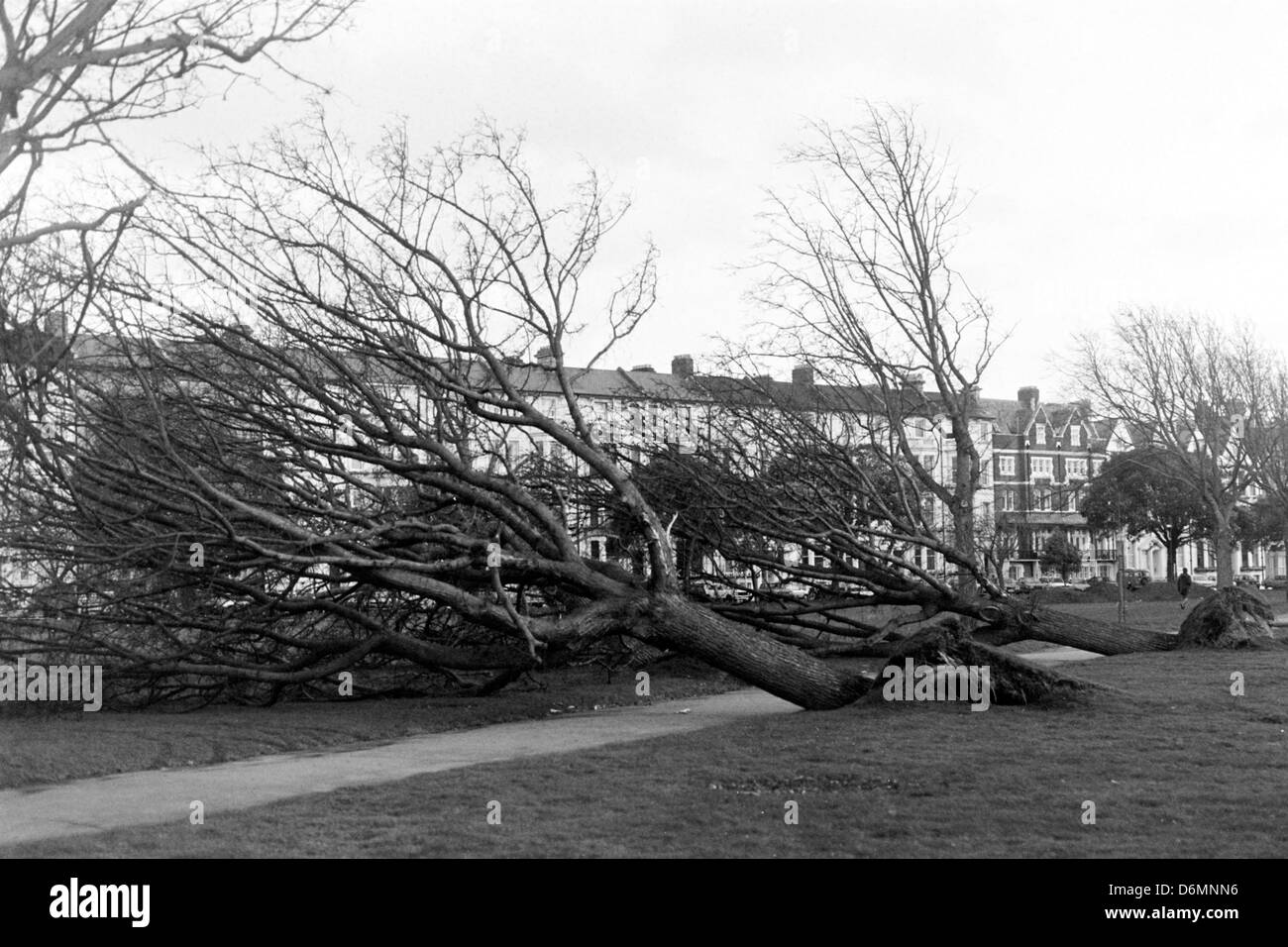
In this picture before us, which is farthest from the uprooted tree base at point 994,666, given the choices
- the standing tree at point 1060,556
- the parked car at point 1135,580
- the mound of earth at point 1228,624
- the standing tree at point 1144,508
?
the standing tree at point 1060,556

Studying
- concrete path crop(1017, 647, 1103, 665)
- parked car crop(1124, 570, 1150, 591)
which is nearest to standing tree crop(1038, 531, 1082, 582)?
parked car crop(1124, 570, 1150, 591)

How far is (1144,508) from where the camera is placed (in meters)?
72.7

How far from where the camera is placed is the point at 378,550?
43.9 ft

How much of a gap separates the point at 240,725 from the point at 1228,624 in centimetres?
1412

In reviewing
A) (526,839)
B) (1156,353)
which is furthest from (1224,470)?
(526,839)

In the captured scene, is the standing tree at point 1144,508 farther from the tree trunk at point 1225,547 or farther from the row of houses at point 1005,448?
the tree trunk at point 1225,547

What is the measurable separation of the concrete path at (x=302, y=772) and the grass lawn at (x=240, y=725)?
0.34 metres

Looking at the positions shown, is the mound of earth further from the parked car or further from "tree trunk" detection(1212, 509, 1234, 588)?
the parked car

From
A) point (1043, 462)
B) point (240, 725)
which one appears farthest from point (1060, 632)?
point (1043, 462)

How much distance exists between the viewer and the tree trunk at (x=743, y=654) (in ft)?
44.6

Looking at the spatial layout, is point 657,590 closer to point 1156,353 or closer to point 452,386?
point 452,386

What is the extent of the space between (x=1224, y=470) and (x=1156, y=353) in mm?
6946

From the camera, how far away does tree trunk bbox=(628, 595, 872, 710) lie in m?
13.6
